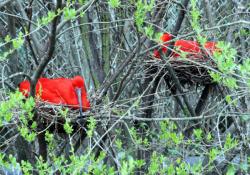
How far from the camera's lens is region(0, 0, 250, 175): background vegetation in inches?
140

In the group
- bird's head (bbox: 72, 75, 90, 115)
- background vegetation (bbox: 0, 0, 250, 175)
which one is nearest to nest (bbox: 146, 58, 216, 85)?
background vegetation (bbox: 0, 0, 250, 175)

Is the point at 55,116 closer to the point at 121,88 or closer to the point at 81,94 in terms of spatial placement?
the point at 81,94

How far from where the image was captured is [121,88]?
445 cm

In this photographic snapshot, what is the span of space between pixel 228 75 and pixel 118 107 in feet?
2.91

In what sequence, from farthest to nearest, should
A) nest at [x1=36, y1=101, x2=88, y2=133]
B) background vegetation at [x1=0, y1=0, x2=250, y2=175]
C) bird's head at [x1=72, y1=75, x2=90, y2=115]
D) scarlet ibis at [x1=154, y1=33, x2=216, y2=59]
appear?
scarlet ibis at [x1=154, y1=33, x2=216, y2=59]
bird's head at [x1=72, y1=75, x2=90, y2=115]
nest at [x1=36, y1=101, x2=88, y2=133]
background vegetation at [x1=0, y1=0, x2=250, y2=175]

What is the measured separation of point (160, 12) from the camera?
4.42 meters

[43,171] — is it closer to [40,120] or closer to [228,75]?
[40,120]

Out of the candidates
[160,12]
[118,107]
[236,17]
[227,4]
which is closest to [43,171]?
[118,107]

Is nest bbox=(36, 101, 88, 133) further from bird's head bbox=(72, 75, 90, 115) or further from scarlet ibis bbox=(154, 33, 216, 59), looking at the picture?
scarlet ibis bbox=(154, 33, 216, 59)

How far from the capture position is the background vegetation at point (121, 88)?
357 cm

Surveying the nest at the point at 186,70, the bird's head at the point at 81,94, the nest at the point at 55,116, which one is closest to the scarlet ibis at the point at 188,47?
the nest at the point at 186,70

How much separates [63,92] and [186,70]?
970 mm

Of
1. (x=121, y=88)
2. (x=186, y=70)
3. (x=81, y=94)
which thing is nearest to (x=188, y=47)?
(x=186, y=70)

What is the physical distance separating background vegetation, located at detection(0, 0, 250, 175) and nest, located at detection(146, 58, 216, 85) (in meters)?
0.01
